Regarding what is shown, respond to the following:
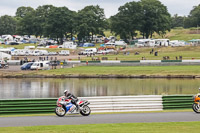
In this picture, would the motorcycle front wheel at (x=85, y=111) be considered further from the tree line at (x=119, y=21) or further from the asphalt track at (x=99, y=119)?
the tree line at (x=119, y=21)

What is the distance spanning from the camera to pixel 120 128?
22812 millimetres

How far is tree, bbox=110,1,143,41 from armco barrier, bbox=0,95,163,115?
5021 inches

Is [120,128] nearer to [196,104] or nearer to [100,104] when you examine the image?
[100,104]

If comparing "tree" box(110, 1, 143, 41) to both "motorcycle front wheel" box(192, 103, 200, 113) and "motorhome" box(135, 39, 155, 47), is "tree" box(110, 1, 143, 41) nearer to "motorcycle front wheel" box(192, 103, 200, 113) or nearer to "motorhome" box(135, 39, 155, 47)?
"motorhome" box(135, 39, 155, 47)

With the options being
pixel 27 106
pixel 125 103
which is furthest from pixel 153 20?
pixel 27 106

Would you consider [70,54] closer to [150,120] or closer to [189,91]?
[189,91]

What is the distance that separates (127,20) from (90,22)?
16.8m

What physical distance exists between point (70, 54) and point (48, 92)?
74150 mm

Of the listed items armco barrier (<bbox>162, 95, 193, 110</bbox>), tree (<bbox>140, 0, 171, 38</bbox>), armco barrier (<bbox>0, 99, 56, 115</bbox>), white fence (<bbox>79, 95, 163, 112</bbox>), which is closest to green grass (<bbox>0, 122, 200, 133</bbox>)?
white fence (<bbox>79, 95, 163, 112</bbox>)

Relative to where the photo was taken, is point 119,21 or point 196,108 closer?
point 196,108

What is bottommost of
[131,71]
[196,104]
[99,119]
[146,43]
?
[131,71]

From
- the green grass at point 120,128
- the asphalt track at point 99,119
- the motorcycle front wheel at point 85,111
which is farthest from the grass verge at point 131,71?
the green grass at point 120,128

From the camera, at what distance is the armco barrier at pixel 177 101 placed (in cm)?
3003

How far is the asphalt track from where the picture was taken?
24.9 m
